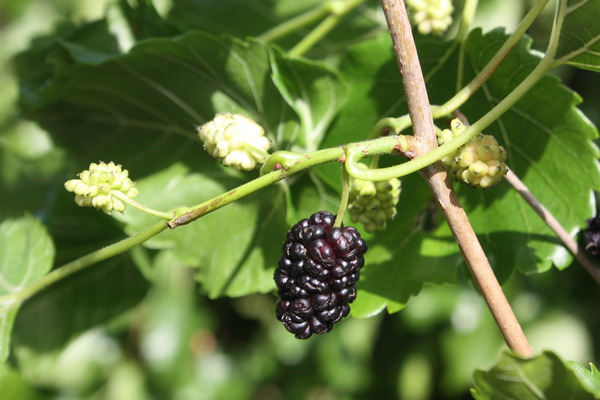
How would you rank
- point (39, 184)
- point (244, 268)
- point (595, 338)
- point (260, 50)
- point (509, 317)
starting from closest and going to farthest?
1. point (509, 317)
2. point (260, 50)
3. point (244, 268)
4. point (39, 184)
5. point (595, 338)

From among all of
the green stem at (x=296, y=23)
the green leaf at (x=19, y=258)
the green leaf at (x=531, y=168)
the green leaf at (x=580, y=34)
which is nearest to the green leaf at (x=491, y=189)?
the green leaf at (x=531, y=168)

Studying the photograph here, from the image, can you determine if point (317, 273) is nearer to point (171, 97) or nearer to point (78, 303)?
point (171, 97)

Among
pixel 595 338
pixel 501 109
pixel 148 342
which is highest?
pixel 501 109

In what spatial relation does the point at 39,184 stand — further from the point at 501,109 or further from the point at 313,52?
the point at 501,109

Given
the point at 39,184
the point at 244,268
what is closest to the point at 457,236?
the point at 244,268

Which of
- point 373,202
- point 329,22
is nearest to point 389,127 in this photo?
point 373,202

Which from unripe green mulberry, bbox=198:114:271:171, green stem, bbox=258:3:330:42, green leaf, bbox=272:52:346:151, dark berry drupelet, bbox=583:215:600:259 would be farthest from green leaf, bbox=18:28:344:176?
dark berry drupelet, bbox=583:215:600:259

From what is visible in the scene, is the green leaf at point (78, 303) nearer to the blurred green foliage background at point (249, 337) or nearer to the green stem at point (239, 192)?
the blurred green foliage background at point (249, 337)
